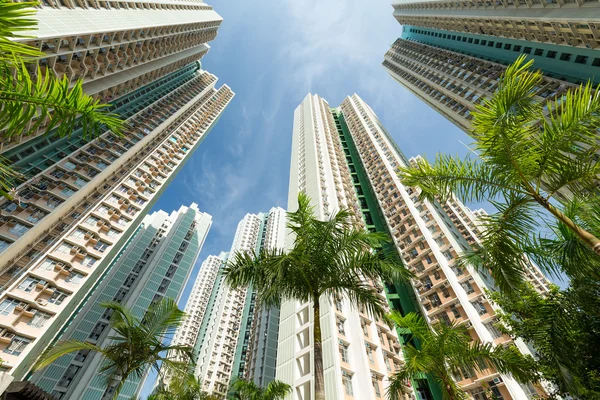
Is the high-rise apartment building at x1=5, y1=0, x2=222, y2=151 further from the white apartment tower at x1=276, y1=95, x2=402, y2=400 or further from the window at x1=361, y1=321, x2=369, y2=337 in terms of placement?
the window at x1=361, y1=321, x2=369, y2=337

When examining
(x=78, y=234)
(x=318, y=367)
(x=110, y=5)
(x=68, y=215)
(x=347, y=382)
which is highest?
(x=110, y=5)

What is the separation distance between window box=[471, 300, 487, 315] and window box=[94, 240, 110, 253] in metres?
41.6

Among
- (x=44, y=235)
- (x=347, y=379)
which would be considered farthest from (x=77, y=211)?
(x=347, y=379)

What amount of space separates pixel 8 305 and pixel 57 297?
11.3ft

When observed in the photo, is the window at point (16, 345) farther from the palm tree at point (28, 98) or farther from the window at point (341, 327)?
the palm tree at point (28, 98)

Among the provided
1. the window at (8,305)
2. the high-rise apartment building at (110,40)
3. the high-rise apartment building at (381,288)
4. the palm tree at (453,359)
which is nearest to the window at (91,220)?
the high-rise apartment building at (110,40)

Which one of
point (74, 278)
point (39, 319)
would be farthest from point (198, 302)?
point (39, 319)

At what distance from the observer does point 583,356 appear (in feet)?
25.2

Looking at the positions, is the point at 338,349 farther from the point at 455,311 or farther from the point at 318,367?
the point at 318,367

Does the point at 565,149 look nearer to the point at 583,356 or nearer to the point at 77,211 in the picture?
the point at 583,356

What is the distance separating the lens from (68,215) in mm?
32469

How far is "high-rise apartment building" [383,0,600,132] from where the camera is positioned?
29781 millimetres

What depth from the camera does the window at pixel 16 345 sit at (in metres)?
22.5

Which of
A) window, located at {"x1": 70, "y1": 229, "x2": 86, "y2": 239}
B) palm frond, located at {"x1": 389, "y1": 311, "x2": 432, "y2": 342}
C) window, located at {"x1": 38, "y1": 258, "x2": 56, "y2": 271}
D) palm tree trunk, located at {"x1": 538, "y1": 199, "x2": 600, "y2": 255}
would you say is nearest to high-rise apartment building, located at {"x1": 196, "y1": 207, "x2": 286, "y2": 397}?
window, located at {"x1": 70, "y1": 229, "x2": 86, "y2": 239}
